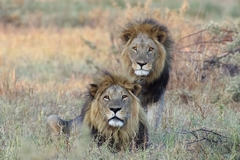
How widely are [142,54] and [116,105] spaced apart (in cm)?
139

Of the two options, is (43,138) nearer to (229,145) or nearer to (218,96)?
Result: (229,145)

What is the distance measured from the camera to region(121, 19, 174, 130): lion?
6.11 metres

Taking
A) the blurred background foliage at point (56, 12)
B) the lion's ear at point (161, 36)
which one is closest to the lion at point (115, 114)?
the lion's ear at point (161, 36)

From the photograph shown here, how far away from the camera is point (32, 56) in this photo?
1110cm

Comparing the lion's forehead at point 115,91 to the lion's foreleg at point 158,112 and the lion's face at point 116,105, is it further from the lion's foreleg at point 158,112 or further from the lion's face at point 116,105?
the lion's foreleg at point 158,112

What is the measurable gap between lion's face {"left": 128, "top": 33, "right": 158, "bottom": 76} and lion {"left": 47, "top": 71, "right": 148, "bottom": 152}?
920 mm

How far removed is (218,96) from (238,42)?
2.42 ft

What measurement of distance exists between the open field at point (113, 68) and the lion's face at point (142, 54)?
1.94 feet

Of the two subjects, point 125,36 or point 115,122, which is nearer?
point 115,122

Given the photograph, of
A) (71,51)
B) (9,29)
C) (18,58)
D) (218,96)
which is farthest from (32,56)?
(218,96)

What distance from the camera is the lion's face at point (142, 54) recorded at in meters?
6.09

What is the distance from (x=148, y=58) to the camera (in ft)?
20.0

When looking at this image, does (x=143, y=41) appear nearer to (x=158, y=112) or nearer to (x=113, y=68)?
(x=158, y=112)

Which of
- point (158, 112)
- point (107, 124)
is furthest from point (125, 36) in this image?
point (107, 124)
